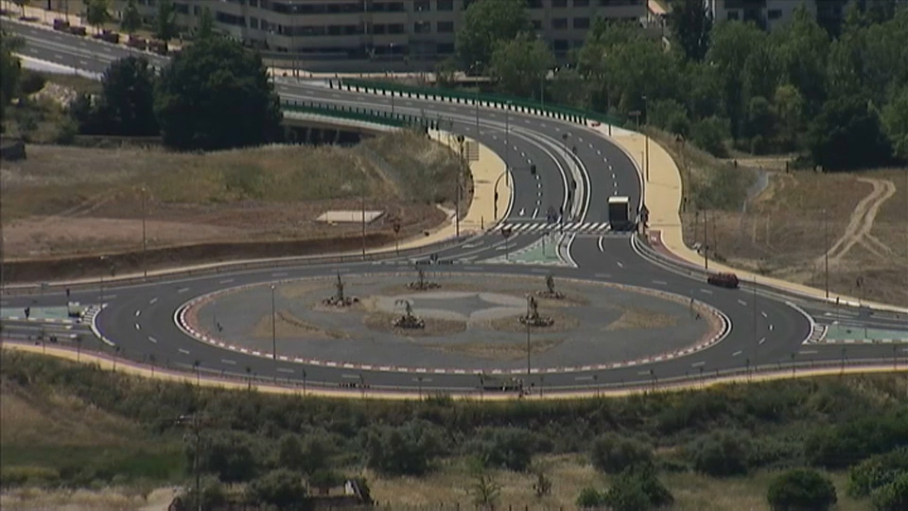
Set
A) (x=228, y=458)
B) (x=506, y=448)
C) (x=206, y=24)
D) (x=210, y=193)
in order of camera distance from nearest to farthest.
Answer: (x=228, y=458) → (x=506, y=448) → (x=210, y=193) → (x=206, y=24)

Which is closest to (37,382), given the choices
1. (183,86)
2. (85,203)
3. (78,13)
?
(85,203)

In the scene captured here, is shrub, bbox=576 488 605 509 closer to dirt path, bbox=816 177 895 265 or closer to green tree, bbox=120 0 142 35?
dirt path, bbox=816 177 895 265

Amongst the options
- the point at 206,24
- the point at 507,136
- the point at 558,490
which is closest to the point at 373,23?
the point at 206,24

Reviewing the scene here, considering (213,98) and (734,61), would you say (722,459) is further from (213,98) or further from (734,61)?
(734,61)

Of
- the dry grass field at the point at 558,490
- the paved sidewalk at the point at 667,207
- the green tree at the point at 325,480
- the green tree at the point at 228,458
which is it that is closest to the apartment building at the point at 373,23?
the paved sidewalk at the point at 667,207

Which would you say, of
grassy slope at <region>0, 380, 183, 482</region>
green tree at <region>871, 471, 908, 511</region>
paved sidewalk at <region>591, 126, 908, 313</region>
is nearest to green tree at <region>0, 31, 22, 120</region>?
paved sidewalk at <region>591, 126, 908, 313</region>

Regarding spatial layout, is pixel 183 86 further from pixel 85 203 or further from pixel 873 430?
pixel 873 430
